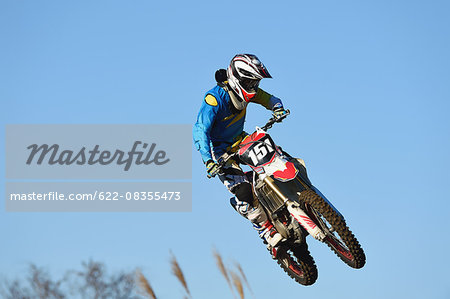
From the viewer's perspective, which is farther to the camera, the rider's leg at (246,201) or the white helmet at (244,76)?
the rider's leg at (246,201)

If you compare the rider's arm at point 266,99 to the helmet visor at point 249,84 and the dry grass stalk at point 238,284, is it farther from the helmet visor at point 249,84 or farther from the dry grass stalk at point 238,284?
the dry grass stalk at point 238,284

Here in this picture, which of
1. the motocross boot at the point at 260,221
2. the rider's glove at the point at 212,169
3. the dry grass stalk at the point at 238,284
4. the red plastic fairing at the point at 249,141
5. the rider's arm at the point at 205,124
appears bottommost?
the dry grass stalk at the point at 238,284

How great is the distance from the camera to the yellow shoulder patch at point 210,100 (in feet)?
39.0

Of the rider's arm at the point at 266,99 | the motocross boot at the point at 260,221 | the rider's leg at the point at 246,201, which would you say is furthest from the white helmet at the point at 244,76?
the motocross boot at the point at 260,221

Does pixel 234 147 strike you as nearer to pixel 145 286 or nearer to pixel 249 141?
pixel 249 141

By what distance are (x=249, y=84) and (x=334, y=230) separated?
259 cm

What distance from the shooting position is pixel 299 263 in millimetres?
12211

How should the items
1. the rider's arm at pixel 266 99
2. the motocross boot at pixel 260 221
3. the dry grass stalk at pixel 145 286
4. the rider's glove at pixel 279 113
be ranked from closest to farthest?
the dry grass stalk at pixel 145 286 < the motocross boot at pixel 260 221 < the rider's glove at pixel 279 113 < the rider's arm at pixel 266 99

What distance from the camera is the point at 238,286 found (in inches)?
384

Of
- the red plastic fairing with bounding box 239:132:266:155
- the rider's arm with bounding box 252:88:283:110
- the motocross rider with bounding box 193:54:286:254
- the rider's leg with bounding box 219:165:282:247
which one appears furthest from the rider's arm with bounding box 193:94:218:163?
the rider's arm with bounding box 252:88:283:110

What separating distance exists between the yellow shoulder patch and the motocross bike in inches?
28.6

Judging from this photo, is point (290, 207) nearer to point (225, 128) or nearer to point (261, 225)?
point (261, 225)

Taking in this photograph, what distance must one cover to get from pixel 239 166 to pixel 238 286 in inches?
104

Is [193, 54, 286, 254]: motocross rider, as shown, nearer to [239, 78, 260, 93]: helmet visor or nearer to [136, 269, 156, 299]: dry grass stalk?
[239, 78, 260, 93]: helmet visor
